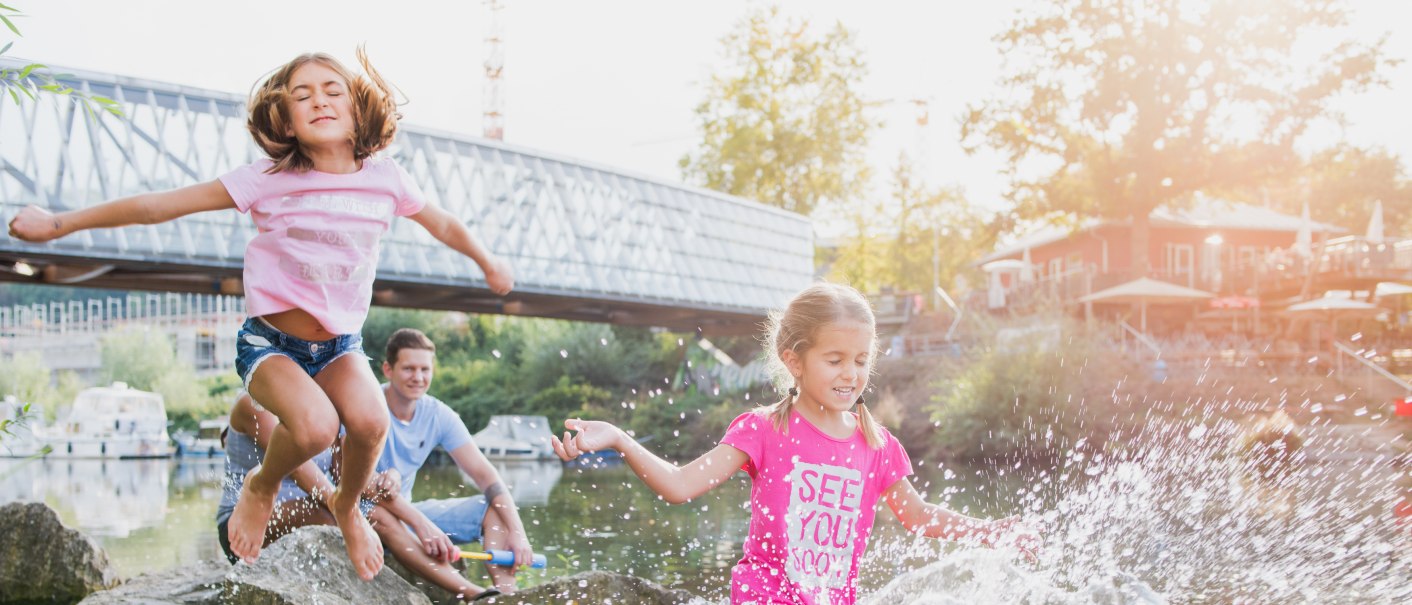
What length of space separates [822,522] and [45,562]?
6316 millimetres

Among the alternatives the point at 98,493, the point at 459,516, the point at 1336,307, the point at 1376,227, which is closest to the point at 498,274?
the point at 459,516

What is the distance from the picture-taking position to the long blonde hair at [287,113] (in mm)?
4203

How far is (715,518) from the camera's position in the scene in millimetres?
13969

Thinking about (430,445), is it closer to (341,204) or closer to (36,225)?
(341,204)

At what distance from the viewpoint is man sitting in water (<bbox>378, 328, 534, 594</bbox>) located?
22.6ft

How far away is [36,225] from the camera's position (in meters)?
3.88

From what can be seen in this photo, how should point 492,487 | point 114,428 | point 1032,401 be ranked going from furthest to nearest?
point 114,428
point 1032,401
point 492,487

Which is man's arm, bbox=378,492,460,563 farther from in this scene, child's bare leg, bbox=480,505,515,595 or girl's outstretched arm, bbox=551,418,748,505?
girl's outstretched arm, bbox=551,418,748,505

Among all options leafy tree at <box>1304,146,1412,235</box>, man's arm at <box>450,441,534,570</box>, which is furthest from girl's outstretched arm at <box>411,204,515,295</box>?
leafy tree at <box>1304,146,1412,235</box>

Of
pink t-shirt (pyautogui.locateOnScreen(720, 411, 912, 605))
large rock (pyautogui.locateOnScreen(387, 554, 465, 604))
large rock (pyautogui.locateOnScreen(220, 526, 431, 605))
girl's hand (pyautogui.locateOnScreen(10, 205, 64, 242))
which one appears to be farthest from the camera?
large rock (pyautogui.locateOnScreen(387, 554, 465, 604))

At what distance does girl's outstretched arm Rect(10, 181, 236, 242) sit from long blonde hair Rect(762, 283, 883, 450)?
1.81 metres

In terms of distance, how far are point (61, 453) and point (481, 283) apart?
27.8 metres

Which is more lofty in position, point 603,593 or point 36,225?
point 36,225

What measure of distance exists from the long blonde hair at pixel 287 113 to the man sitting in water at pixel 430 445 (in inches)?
100
